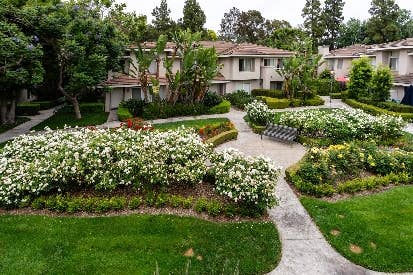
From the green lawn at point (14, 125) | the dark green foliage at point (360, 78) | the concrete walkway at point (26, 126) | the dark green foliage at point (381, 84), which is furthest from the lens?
the dark green foliage at point (360, 78)

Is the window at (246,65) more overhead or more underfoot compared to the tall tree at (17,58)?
more overhead

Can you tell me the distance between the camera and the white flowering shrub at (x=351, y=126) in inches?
834

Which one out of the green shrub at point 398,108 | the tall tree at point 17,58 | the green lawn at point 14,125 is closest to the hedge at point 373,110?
the green shrub at point 398,108

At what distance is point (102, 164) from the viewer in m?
13.5

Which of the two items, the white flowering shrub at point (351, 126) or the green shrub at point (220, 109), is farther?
the green shrub at point (220, 109)

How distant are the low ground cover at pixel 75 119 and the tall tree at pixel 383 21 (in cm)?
5881

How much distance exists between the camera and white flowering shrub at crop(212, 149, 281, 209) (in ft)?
39.8

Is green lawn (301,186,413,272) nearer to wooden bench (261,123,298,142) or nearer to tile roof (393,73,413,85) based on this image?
wooden bench (261,123,298,142)

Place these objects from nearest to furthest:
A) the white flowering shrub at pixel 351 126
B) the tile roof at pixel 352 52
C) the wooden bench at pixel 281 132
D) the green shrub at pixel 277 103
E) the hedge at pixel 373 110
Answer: the white flowering shrub at pixel 351 126 → the wooden bench at pixel 281 132 → the hedge at pixel 373 110 → the green shrub at pixel 277 103 → the tile roof at pixel 352 52

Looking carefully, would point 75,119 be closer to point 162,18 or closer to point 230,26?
point 162,18

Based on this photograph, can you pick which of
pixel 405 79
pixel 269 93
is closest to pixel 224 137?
pixel 269 93

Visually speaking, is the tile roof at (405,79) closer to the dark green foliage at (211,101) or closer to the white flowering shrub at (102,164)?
the dark green foliage at (211,101)

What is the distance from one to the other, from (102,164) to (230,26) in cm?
8700

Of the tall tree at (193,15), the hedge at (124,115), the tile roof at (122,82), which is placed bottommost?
the hedge at (124,115)
